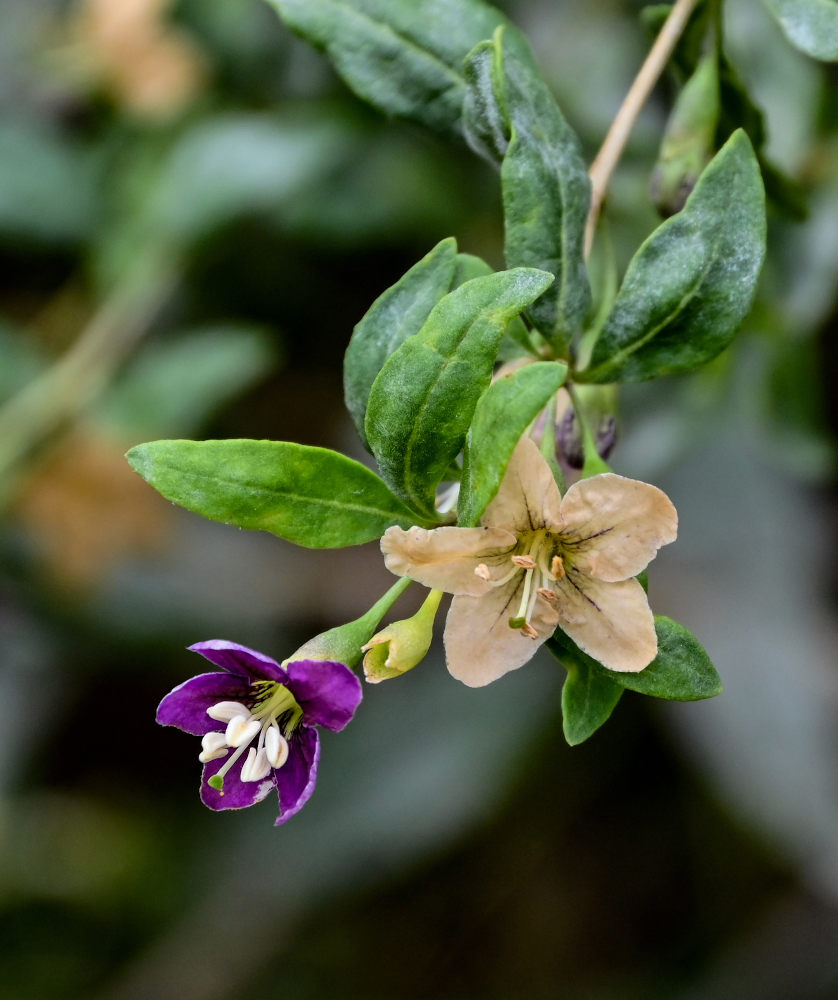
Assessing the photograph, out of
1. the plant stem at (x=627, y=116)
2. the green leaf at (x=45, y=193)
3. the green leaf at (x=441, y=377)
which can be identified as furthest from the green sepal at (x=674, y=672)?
the green leaf at (x=45, y=193)

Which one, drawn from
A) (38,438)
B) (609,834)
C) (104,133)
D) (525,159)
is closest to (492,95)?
(525,159)

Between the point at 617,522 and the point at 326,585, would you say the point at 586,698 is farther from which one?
the point at 326,585

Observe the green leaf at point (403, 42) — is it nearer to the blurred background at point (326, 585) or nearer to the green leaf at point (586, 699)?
the green leaf at point (586, 699)

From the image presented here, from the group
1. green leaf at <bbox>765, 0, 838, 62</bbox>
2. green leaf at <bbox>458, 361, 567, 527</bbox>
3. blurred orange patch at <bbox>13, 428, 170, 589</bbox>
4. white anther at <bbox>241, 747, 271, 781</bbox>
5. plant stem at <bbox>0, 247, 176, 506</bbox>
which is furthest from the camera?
blurred orange patch at <bbox>13, 428, 170, 589</bbox>

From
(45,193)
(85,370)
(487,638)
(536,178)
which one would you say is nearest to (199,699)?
(487,638)

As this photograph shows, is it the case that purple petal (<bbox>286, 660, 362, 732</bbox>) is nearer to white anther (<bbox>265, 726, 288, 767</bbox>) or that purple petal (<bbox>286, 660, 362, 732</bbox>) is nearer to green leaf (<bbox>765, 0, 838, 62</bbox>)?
white anther (<bbox>265, 726, 288, 767</bbox>)

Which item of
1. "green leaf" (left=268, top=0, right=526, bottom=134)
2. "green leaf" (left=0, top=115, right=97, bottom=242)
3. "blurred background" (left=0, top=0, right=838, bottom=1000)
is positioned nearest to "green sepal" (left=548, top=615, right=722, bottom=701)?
"green leaf" (left=268, top=0, right=526, bottom=134)
